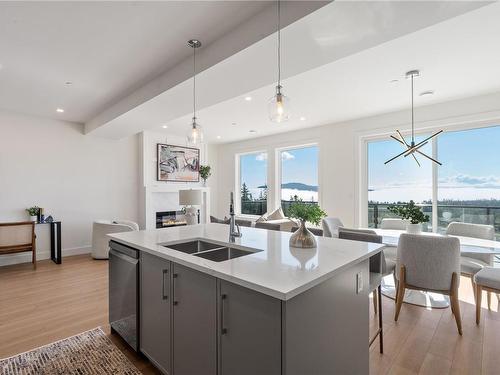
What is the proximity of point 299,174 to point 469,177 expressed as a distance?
10.9 ft

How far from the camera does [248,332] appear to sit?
1.27m

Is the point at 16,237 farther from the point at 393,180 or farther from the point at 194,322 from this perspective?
the point at 393,180

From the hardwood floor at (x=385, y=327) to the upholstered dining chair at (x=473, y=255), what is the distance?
1.42ft

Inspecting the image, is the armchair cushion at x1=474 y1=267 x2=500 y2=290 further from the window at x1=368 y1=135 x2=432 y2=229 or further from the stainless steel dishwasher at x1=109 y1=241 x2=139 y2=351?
the stainless steel dishwasher at x1=109 y1=241 x2=139 y2=351

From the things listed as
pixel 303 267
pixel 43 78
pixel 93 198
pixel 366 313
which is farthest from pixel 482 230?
pixel 93 198

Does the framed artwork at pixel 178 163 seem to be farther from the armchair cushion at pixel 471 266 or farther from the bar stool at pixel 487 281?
the bar stool at pixel 487 281

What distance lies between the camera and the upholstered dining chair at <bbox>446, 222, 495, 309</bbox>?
9.46 feet

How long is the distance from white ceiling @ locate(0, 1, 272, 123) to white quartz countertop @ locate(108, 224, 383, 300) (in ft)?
5.99

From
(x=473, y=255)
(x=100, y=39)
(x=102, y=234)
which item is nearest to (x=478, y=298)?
(x=473, y=255)

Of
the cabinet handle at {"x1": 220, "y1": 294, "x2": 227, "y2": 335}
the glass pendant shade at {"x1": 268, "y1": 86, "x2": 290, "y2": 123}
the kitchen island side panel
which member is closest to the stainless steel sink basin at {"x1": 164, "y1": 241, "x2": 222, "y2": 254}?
the cabinet handle at {"x1": 220, "y1": 294, "x2": 227, "y2": 335}

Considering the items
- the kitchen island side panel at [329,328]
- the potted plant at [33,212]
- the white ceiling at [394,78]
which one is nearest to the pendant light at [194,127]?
the white ceiling at [394,78]

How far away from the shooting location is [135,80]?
11.4 ft

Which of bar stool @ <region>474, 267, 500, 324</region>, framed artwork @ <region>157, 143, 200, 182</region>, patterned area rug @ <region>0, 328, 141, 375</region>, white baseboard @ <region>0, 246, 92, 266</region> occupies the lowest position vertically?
patterned area rug @ <region>0, 328, 141, 375</region>

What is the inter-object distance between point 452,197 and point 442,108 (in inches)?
59.3
